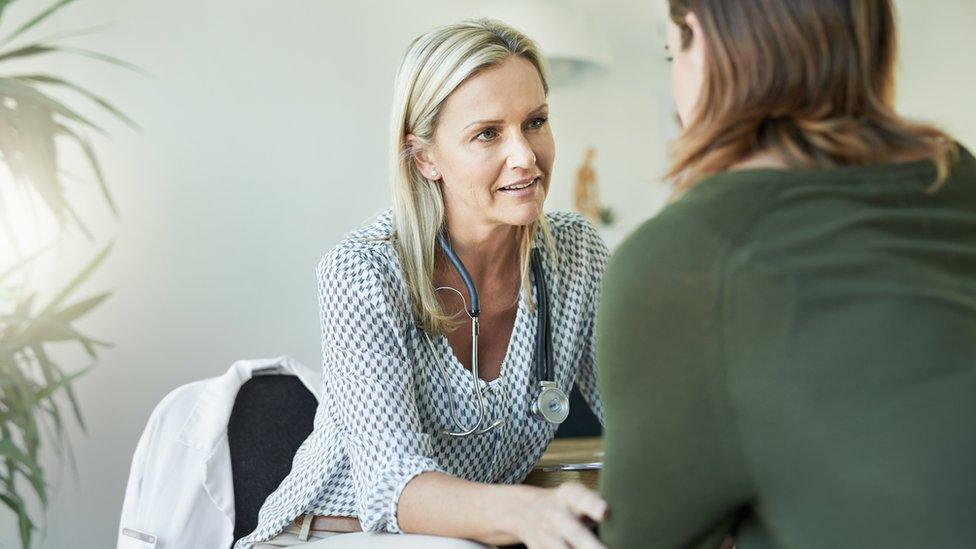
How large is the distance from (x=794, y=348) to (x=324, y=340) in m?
0.90

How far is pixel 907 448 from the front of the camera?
83 cm

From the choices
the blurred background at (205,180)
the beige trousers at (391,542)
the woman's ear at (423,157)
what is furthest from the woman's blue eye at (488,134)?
the blurred background at (205,180)

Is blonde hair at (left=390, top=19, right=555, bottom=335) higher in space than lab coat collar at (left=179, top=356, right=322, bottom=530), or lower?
higher

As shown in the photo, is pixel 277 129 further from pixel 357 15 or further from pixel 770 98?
pixel 770 98

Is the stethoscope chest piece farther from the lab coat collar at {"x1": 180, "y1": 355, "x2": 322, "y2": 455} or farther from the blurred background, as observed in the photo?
the blurred background

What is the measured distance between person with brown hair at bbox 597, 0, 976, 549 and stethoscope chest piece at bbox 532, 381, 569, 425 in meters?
0.72

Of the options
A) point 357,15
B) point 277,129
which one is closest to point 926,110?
point 357,15

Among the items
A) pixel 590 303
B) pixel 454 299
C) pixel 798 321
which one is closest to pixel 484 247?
pixel 454 299

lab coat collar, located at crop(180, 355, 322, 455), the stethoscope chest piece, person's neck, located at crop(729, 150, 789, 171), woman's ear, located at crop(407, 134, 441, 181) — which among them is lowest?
lab coat collar, located at crop(180, 355, 322, 455)

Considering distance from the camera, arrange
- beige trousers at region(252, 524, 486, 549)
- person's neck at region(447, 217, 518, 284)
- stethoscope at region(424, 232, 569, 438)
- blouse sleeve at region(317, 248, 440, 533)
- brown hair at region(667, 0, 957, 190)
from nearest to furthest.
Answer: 1. brown hair at region(667, 0, 957, 190)
2. beige trousers at region(252, 524, 486, 549)
3. blouse sleeve at region(317, 248, 440, 533)
4. stethoscope at region(424, 232, 569, 438)
5. person's neck at region(447, 217, 518, 284)

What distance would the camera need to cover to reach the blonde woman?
1.55 meters

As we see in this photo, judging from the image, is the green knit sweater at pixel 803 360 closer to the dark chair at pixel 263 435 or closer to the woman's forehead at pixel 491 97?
the woman's forehead at pixel 491 97

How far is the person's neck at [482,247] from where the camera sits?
177cm

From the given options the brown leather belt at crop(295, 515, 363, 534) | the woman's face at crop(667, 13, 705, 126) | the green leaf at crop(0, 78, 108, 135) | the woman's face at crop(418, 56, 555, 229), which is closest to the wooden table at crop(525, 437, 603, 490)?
the brown leather belt at crop(295, 515, 363, 534)
